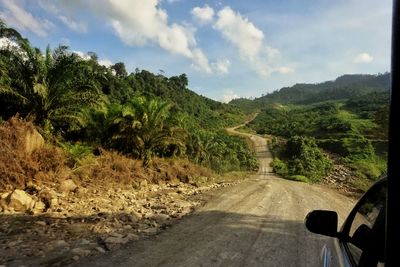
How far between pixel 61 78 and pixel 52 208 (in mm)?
6241

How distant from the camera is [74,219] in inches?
364

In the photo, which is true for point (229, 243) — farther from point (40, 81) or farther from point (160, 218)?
point (40, 81)

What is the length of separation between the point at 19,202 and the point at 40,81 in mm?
6088

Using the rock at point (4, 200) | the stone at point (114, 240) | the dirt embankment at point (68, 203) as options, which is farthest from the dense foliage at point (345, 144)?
the rock at point (4, 200)

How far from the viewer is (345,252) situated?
3.01m

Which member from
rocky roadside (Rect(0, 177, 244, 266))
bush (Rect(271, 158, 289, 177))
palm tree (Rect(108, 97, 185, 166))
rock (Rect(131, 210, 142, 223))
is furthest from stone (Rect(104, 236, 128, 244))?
bush (Rect(271, 158, 289, 177))

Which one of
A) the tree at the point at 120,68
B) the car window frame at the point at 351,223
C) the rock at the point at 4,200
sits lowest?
the rock at the point at 4,200

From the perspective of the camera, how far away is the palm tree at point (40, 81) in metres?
14.1

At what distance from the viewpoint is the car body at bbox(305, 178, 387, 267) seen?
2.42m

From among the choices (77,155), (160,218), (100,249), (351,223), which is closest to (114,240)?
(100,249)

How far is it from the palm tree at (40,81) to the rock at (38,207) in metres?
5.04

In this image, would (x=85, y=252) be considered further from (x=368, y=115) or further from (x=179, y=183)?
(x=368, y=115)

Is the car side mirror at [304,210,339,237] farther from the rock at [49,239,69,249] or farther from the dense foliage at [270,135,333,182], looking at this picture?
the dense foliage at [270,135,333,182]

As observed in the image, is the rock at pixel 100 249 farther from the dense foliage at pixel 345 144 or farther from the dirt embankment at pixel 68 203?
the dense foliage at pixel 345 144
